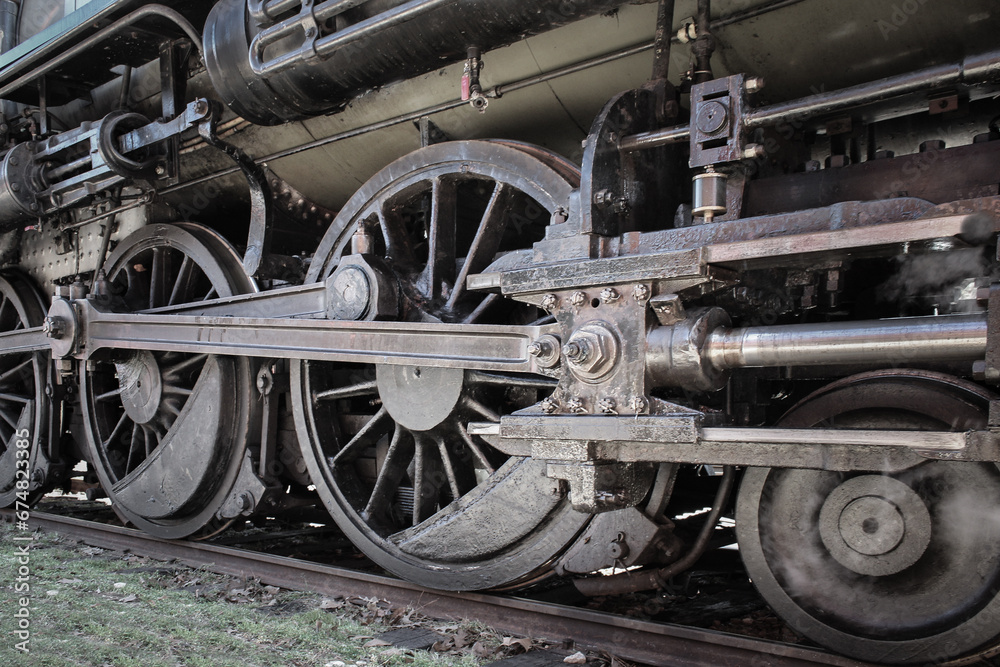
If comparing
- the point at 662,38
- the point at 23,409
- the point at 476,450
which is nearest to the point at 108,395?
the point at 23,409

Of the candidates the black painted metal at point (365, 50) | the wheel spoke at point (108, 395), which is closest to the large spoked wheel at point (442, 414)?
the black painted metal at point (365, 50)

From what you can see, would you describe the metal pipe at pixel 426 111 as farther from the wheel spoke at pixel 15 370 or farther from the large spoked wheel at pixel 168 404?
the wheel spoke at pixel 15 370

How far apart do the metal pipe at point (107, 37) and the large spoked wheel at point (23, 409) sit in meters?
1.49

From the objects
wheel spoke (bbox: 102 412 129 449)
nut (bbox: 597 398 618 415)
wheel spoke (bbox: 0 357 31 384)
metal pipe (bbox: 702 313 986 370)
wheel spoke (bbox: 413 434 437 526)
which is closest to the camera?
metal pipe (bbox: 702 313 986 370)

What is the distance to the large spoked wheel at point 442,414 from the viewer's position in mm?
2684

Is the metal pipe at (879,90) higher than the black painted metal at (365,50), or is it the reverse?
the black painted metal at (365,50)

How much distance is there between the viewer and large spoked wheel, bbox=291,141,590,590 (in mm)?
2684

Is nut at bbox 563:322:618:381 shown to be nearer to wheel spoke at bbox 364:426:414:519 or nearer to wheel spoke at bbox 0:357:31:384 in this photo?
wheel spoke at bbox 364:426:414:519

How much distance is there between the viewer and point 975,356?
5.64 ft

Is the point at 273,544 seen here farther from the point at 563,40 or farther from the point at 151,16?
the point at 563,40

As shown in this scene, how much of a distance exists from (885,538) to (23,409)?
5266 mm

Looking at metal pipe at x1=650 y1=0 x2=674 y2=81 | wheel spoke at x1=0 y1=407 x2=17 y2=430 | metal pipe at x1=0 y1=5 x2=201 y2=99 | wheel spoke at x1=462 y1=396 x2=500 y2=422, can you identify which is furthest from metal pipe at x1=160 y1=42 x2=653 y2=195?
wheel spoke at x1=0 y1=407 x2=17 y2=430

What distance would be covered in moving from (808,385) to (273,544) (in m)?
2.87

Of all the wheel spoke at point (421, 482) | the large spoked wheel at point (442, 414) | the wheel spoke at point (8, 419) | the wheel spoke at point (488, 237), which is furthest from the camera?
the wheel spoke at point (8, 419)
